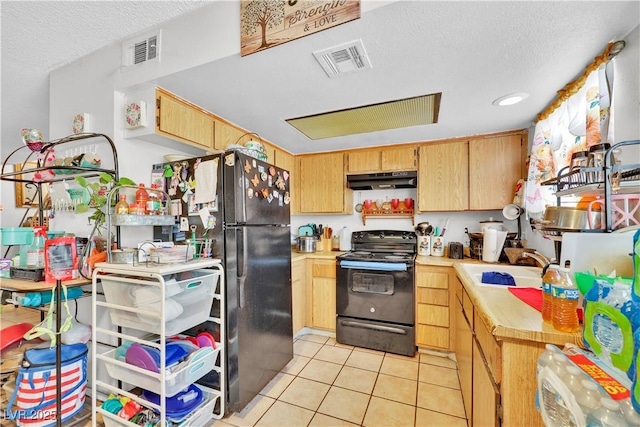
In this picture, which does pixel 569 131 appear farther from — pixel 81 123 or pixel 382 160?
pixel 81 123

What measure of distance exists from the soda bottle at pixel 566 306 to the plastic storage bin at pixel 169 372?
1652 millimetres

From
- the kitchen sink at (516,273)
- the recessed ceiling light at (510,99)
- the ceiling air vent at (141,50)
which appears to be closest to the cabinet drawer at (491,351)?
the kitchen sink at (516,273)

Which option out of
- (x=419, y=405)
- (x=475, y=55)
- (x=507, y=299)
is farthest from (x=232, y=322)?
(x=475, y=55)

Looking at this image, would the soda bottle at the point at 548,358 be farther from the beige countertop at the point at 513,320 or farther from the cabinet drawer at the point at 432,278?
the cabinet drawer at the point at 432,278

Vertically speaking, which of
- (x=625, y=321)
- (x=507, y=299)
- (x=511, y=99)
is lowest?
(x=507, y=299)

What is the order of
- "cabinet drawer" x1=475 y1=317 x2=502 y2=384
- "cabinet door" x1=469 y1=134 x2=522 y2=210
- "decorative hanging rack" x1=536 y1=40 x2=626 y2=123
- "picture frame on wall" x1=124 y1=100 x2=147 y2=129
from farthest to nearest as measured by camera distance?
"cabinet door" x1=469 y1=134 x2=522 y2=210 < "picture frame on wall" x1=124 y1=100 x2=147 y2=129 < "decorative hanging rack" x1=536 y1=40 x2=626 y2=123 < "cabinet drawer" x1=475 y1=317 x2=502 y2=384

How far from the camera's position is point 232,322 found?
5.40ft

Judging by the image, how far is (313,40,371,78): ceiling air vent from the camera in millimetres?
1267

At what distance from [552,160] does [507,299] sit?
49.4 inches

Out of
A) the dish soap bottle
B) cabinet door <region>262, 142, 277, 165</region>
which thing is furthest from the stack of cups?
cabinet door <region>262, 142, 277, 165</region>

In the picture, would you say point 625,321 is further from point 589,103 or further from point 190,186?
point 190,186

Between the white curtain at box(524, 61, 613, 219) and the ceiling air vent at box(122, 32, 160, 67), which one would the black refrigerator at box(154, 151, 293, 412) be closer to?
the ceiling air vent at box(122, 32, 160, 67)

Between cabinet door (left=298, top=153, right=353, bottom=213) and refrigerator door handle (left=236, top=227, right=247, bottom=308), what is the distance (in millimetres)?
1553

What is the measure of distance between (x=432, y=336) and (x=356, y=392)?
95 cm
